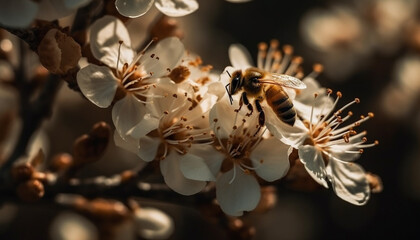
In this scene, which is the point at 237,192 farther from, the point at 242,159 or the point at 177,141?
the point at 177,141

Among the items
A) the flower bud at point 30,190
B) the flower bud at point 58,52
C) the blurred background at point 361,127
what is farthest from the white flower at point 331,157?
the blurred background at point 361,127

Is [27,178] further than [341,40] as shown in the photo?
No

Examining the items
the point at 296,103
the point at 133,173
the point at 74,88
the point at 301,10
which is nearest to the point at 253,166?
the point at 296,103

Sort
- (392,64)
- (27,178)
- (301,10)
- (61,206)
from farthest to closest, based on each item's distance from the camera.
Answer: (301,10)
(392,64)
(61,206)
(27,178)

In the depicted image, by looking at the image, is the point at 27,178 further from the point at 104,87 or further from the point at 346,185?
the point at 346,185

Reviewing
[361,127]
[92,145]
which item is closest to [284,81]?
[92,145]

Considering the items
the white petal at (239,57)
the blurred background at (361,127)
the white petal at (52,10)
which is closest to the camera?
the white petal at (52,10)

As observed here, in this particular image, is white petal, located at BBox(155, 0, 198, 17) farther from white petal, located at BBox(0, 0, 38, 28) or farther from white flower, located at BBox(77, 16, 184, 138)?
white petal, located at BBox(0, 0, 38, 28)

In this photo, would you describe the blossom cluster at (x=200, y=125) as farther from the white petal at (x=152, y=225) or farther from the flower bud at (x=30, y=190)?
the white petal at (x=152, y=225)
